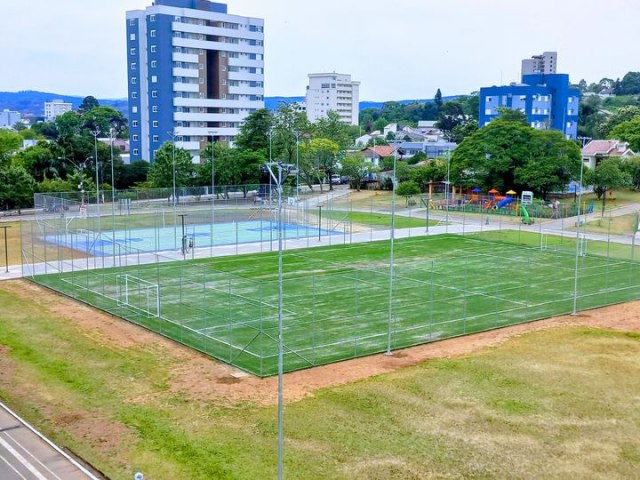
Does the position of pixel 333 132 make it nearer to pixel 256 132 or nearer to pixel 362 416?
pixel 256 132

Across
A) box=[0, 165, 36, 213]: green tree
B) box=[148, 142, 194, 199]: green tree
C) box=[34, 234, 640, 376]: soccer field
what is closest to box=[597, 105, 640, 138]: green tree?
box=[148, 142, 194, 199]: green tree

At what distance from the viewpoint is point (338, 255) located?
49.7m

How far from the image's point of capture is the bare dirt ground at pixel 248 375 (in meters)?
24.7

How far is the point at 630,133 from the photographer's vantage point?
99.5m

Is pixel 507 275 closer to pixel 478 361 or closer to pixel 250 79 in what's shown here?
pixel 478 361

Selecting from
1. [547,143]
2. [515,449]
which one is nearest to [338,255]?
[515,449]

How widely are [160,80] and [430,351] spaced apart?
8287 cm

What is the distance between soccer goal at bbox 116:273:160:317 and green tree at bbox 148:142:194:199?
42.1 metres

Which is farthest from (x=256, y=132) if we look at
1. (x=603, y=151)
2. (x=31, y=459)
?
(x=31, y=459)

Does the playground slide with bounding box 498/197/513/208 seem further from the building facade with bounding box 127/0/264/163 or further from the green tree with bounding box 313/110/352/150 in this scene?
the building facade with bounding box 127/0/264/163

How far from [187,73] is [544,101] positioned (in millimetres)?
54432

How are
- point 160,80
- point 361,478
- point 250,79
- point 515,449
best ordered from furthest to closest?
1. point 250,79
2. point 160,80
3. point 515,449
4. point 361,478

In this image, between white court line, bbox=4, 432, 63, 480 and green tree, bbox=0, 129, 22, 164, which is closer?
white court line, bbox=4, 432, 63, 480

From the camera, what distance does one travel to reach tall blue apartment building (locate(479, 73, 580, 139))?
372 ft
